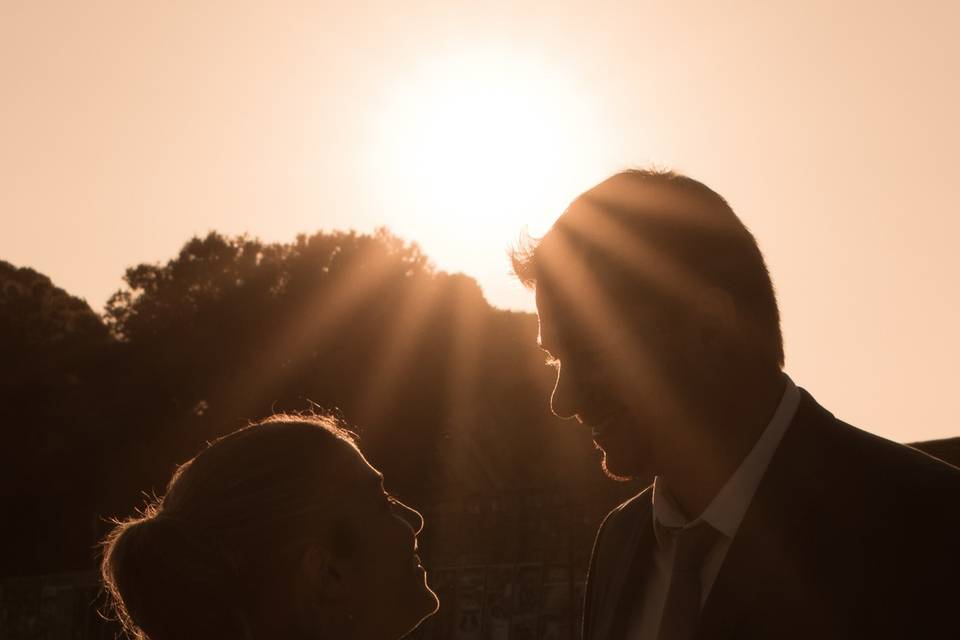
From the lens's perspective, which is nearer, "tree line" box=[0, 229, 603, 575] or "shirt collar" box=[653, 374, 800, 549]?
"shirt collar" box=[653, 374, 800, 549]

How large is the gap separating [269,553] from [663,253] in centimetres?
166

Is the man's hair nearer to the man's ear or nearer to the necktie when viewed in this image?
the necktie

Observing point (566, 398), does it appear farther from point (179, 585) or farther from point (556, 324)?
point (179, 585)

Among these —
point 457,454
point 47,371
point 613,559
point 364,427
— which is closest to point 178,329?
point 47,371

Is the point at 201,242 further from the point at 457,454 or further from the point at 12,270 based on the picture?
the point at 457,454

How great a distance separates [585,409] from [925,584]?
1259 mm

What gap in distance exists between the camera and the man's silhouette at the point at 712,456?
3.35 m

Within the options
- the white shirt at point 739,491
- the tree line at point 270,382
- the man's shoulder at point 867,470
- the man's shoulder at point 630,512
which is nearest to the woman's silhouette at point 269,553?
the man's shoulder at point 630,512

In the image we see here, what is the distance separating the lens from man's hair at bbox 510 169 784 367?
4.01 meters

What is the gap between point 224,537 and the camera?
→ 3.89 m

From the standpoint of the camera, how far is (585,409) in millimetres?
4078

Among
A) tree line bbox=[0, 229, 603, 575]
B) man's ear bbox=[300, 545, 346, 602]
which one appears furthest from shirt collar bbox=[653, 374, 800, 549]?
tree line bbox=[0, 229, 603, 575]

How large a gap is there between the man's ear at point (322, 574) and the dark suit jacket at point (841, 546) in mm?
1196

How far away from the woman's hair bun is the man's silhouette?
4.06 ft
